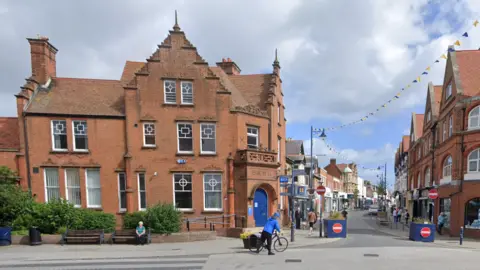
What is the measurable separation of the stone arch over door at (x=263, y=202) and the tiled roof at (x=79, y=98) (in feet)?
31.4

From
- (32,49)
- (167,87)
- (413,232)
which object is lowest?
(413,232)

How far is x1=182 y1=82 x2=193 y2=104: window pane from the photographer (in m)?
17.2

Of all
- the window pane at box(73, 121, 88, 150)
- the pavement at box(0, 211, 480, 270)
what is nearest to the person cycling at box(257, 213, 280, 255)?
the pavement at box(0, 211, 480, 270)

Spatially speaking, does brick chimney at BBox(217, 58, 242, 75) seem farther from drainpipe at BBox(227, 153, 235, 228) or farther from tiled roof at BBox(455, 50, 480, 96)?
tiled roof at BBox(455, 50, 480, 96)

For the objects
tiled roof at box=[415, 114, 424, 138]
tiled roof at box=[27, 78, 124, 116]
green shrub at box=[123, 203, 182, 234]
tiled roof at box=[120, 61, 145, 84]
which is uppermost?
tiled roof at box=[120, 61, 145, 84]

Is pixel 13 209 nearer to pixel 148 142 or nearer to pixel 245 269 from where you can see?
pixel 148 142

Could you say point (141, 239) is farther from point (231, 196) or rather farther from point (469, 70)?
point (469, 70)

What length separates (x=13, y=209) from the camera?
14.8m

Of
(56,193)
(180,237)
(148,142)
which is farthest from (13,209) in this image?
(180,237)

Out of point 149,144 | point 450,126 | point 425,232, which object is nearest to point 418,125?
point 450,126

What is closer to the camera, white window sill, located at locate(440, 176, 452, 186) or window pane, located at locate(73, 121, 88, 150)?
window pane, located at locate(73, 121, 88, 150)

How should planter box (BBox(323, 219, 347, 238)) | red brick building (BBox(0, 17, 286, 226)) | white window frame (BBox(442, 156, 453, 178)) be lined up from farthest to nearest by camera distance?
1. white window frame (BBox(442, 156, 453, 178))
2. red brick building (BBox(0, 17, 286, 226))
3. planter box (BBox(323, 219, 347, 238))

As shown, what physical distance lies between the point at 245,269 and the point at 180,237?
621 cm

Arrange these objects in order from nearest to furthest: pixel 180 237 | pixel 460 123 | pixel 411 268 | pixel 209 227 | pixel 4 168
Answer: pixel 411 268
pixel 180 237
pixel 4 168
pixel 209 227
pixel 460 123
